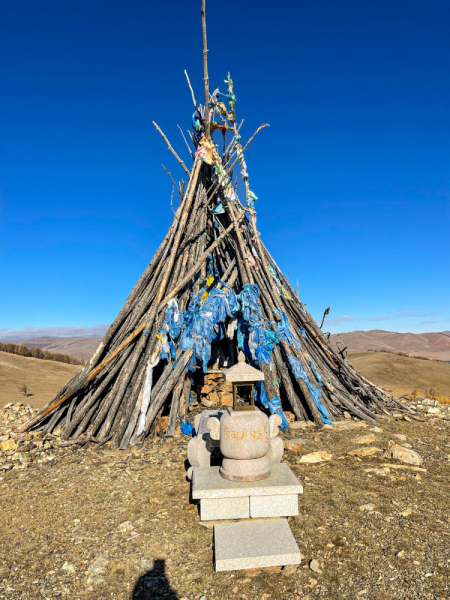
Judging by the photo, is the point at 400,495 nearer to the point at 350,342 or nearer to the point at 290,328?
the point at 290,328

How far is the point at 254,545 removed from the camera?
3195 millimetres

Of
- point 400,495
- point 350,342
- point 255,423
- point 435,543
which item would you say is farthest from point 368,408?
point 350,342

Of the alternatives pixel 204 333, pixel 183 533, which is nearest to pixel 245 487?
pixel 183 533

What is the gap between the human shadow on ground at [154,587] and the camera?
2.77 metres

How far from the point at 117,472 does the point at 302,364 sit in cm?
414

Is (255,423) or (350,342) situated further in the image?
(350,342)

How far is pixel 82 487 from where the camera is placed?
4.59 meters

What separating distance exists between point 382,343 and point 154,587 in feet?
185

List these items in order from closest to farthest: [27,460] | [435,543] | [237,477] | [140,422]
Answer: [435,543], [237,477], [27,460], [140,422]

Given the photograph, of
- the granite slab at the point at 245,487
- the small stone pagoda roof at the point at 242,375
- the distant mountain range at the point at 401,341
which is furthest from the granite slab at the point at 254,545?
the distant mountain range at the point at 401,341

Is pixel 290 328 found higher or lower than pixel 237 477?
higher

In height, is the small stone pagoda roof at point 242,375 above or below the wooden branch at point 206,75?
below

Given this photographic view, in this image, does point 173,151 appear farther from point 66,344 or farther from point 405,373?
point 66,344

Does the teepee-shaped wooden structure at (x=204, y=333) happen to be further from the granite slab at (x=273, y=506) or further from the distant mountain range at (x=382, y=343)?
the distant mountain range at (x=382, y=343)
